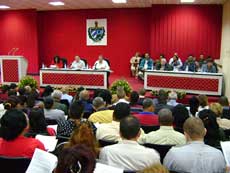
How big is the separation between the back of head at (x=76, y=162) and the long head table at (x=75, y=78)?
324 inches

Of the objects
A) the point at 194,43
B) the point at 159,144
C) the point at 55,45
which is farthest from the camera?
the point at 55,45

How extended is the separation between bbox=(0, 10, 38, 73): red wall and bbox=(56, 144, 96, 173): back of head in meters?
13.8

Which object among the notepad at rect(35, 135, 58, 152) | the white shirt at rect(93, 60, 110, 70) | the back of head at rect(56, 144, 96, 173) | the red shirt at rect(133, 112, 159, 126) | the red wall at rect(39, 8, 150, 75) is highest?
the red wall at rect(39, 8, 150, 75)

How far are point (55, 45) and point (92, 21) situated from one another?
7.51 ft

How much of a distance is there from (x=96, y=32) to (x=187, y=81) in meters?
6.39

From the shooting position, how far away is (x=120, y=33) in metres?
14.2

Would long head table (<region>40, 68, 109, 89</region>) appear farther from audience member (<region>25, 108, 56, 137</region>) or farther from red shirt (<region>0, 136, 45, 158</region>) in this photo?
red shirt (<region>0, 136, 45, 158</region>)

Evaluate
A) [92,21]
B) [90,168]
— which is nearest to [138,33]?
[92,21]

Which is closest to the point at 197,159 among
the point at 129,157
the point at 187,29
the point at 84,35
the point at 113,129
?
the point at 129,157

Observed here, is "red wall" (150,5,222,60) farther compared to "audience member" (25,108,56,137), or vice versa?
"red wall" (150,5,222,60)

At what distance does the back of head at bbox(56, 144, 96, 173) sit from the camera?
1.51 m

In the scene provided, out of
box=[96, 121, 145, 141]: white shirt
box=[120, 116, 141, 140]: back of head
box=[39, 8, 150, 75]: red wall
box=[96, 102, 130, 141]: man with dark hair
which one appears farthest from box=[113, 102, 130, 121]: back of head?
box=[39, 8, 150, 75]: red wall

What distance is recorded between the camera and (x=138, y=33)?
1398cm

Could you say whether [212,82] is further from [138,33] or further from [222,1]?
[138,33]
